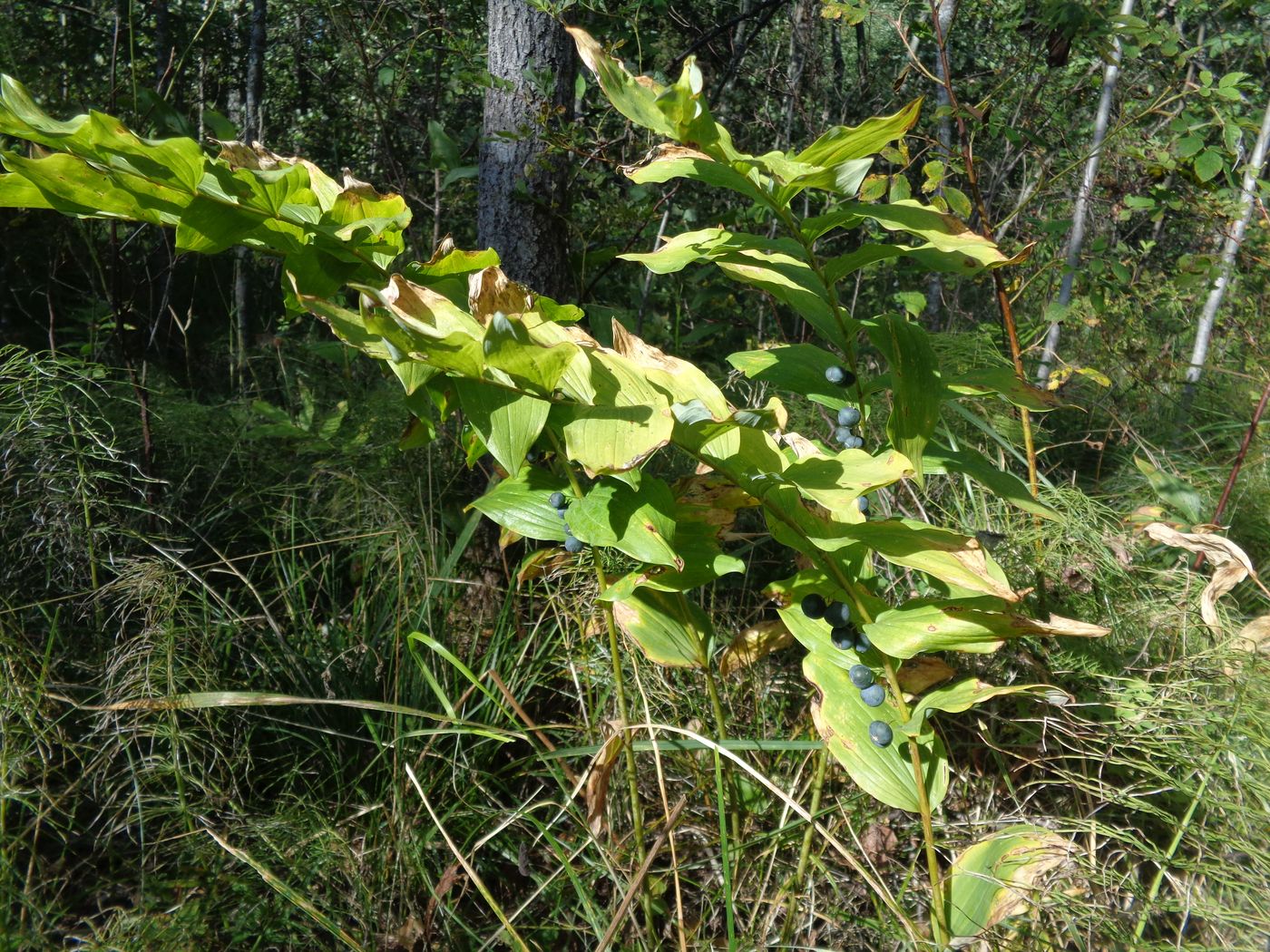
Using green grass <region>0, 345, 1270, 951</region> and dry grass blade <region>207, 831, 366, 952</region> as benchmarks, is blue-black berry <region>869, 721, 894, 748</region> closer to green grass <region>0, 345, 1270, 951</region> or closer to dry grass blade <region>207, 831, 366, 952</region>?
green grass <region>0, 345, 1270, 951</region>

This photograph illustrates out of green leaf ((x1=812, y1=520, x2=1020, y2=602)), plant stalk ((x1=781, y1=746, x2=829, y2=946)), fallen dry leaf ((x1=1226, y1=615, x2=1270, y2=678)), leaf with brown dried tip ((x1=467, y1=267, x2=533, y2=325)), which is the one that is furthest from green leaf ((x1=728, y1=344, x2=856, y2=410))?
fallen dry leaf ((x1=1226, y1=615, x2=1270, y2=678))

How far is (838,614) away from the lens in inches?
44.1

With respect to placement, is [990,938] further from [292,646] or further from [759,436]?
[292,646]

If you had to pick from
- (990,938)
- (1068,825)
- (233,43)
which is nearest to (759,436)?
(990,938)

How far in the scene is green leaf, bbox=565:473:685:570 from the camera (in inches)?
39.4

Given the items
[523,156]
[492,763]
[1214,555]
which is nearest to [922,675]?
[1214,555]

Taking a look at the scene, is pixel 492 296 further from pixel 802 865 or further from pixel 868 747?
pixel 802 865

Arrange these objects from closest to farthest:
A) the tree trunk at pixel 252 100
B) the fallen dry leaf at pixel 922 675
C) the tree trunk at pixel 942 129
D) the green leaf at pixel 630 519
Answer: the green leaf at pixel 630 519
the fallen dry leaf at pixel 922 675
the tree trunk at pixel 942 129
the tree trunk at pixel 252 100

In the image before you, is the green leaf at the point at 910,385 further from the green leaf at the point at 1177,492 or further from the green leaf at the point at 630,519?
the green leaf at the point at 1177,492

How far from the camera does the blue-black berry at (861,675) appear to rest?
1124 mm

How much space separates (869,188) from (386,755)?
140cm

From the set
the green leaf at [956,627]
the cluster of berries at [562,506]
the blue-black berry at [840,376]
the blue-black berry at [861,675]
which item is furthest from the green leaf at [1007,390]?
the cluster of berries at [562,506]

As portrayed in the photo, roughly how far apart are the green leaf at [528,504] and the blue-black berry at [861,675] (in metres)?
0.40

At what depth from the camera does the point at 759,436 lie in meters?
0.96
